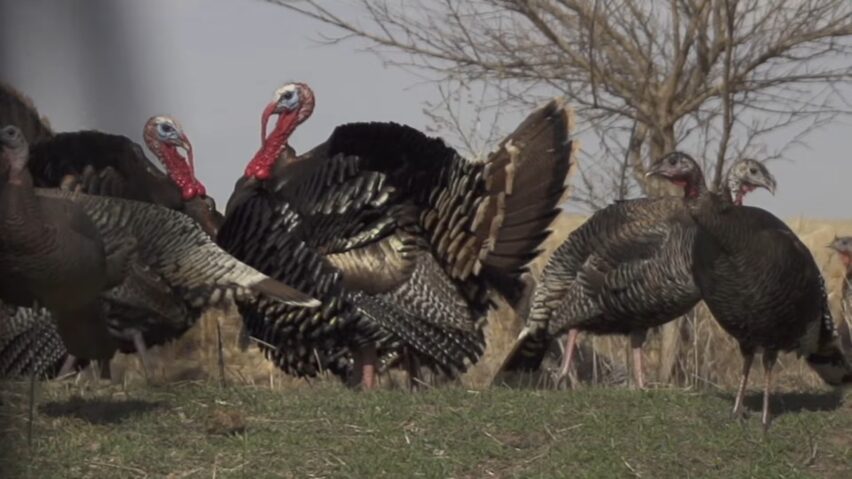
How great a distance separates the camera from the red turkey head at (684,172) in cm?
562

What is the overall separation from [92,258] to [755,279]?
2320 mm

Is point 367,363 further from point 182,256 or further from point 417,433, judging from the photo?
point 417,433

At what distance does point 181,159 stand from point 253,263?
5.27 feet

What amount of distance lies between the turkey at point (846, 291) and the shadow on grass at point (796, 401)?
2334 mm

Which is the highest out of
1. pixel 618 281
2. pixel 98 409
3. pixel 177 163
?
pixel 177 163

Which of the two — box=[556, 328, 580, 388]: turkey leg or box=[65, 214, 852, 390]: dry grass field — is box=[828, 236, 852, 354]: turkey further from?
box=[556, 328, 580, 388]: turkey leg

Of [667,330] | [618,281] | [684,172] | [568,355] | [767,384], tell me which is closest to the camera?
[767,384]

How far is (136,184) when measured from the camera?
7.42m

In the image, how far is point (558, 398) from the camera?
5.05 meters

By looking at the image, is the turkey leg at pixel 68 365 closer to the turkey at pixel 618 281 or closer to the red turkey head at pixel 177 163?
the red turkey head at pixel 177 163

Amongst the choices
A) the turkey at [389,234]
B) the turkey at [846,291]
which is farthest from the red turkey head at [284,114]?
the turkey at [846,291]

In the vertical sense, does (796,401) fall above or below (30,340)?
above

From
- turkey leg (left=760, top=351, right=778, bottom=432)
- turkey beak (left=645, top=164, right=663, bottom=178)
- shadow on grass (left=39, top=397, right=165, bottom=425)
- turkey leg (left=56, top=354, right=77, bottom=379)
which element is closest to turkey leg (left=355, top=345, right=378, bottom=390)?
turkey leg (left=56, top=354, right=77, bottom=379)

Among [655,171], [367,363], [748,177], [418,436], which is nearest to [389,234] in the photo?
A: [367,363]
